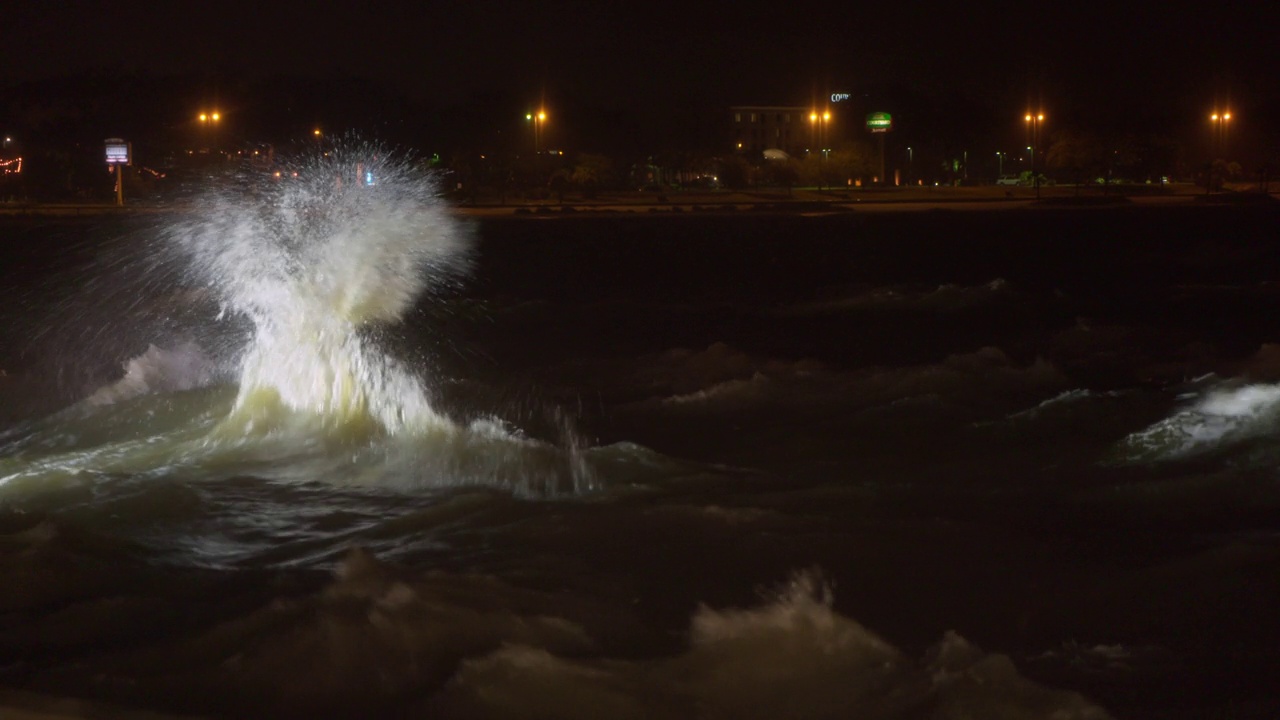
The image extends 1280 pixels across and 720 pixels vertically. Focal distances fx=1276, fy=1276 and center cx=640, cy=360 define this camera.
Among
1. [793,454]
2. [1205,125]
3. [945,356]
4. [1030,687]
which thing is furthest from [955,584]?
[1205,125]

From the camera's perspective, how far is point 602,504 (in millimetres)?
10500

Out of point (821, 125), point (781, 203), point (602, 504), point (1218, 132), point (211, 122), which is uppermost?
point (821, 125)

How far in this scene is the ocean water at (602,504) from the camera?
23.7 ft

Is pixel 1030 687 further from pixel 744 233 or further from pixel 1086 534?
pixel 744 233

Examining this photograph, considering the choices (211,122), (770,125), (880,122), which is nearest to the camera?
(211,122)

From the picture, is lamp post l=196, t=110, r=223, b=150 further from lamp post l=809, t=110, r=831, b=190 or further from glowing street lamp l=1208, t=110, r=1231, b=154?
glowing street lamp l=1208, t=110, r=1231, b=154

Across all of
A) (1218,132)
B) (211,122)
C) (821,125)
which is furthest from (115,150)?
(1218,132)

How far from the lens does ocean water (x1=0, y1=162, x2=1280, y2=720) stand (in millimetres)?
7219

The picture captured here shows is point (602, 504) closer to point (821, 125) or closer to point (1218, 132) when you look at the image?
point (1218, 132)

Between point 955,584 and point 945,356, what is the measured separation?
10.2 metres

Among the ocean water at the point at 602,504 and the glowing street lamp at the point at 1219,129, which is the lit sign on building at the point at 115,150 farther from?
the glowing street lamp at the point at 1219,129

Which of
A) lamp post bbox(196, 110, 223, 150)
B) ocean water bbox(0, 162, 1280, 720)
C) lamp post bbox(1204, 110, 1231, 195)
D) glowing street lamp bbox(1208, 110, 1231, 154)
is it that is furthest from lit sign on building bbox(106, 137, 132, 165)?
glowing street lamp bbox(1208, 110, 1231, 154)

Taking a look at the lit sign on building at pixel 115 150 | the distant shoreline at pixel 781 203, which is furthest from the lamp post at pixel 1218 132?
the lit sign on building at pixel 115 150

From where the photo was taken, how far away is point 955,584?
27.9 feet
